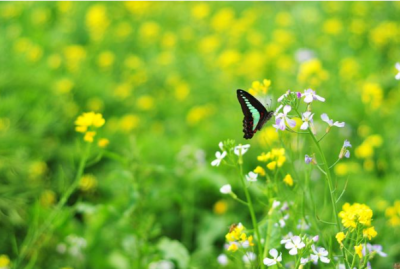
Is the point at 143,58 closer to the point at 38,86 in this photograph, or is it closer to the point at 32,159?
the point at 38,86

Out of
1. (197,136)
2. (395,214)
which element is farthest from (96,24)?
(395,214)

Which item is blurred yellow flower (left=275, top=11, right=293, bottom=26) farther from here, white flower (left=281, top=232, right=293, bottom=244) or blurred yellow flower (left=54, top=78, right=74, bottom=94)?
white flower (left=281, top=232, right=293, bottom=244)

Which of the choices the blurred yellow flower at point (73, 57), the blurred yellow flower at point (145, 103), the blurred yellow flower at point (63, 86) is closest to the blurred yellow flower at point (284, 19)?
the blurred yellow flower at point (145, 103)

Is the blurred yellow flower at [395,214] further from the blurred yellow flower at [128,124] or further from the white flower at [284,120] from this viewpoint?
the blurred yellow flower at [128,124]

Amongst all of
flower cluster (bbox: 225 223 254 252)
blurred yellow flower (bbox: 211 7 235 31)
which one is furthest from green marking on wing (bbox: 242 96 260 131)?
blurred yellow flower (bbox: 211 7 235 31)

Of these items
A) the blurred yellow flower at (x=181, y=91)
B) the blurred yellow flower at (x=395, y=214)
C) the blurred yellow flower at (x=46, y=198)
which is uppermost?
the blurred yellow flower at (x=181, y=91)

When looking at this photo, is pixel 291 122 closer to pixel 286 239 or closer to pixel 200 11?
pixel 286 239
